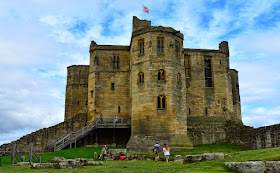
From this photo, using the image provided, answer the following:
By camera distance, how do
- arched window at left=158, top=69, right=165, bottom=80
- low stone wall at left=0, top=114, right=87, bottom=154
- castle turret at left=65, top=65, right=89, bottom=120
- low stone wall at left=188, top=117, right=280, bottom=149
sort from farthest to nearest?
castle turret at left=65, top=65, right=89, bottom=120 → low stone wall at left=0, top=114, right=87, bottom=154 → low stone wall at left=188, top=117, right=280, bottom=149 → arched window at left=158, top=69, right=165, bottom=80

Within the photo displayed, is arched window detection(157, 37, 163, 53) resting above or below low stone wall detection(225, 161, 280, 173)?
above

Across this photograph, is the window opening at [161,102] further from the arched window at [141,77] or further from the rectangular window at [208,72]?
the rectangular window at [208,72]

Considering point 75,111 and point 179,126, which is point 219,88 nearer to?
point 179,126

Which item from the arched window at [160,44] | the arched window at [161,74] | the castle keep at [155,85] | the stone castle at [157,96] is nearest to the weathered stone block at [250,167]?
the stone castle at [157,96]

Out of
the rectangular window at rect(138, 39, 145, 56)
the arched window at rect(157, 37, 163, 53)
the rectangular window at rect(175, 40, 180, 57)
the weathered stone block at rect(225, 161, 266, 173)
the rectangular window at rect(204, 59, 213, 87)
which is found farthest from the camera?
the rectangular window at rect(204, 59, 213, 87)

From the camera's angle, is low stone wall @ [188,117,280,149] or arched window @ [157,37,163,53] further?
low stone wall @ [188,117,280,149]

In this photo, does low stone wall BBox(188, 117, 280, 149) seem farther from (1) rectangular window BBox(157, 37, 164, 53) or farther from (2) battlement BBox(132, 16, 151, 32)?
(2) battlement BBox(132, 16, 151, 32)

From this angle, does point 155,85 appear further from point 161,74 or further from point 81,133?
point 81,133

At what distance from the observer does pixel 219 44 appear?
45.0 metres

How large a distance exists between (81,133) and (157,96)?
31.5 feet

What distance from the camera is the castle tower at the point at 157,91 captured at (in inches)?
1282

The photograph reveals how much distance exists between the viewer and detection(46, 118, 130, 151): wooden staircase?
1401 inches

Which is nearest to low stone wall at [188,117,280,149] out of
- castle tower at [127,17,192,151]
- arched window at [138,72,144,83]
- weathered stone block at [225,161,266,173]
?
castle tower at [127,17,192,151]

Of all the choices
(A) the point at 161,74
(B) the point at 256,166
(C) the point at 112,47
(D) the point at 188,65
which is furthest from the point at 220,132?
(B) the point at 256,166
